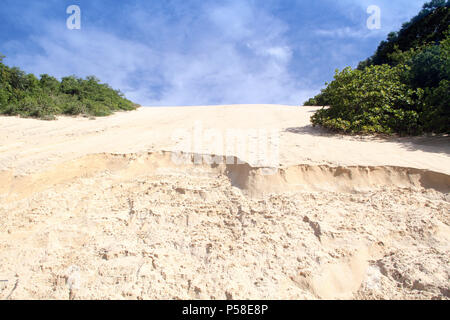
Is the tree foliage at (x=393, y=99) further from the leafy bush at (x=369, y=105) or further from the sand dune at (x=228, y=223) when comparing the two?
the sand dune at (x=228, y=223)

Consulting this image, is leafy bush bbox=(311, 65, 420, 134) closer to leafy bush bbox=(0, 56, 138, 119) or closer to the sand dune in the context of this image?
the sand dune

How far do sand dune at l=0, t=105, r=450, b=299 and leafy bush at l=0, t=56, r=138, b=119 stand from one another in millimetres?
7205

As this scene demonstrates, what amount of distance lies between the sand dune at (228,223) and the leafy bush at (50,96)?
23.6 ft

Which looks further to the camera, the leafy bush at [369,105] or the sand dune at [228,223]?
the leafy bush at [369,105]

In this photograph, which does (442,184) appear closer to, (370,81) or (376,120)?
(376,120)

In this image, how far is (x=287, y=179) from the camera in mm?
3260

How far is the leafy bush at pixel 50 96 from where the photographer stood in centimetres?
970

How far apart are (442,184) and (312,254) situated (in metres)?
2.29

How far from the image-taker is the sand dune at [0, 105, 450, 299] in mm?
2217

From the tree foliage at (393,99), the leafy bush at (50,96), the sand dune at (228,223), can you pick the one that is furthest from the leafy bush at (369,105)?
the leafy bush at (50,96)

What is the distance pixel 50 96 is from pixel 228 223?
1433 centimetres

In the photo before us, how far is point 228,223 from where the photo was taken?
9.22 ft

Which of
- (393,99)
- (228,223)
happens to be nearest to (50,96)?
(228,223)
